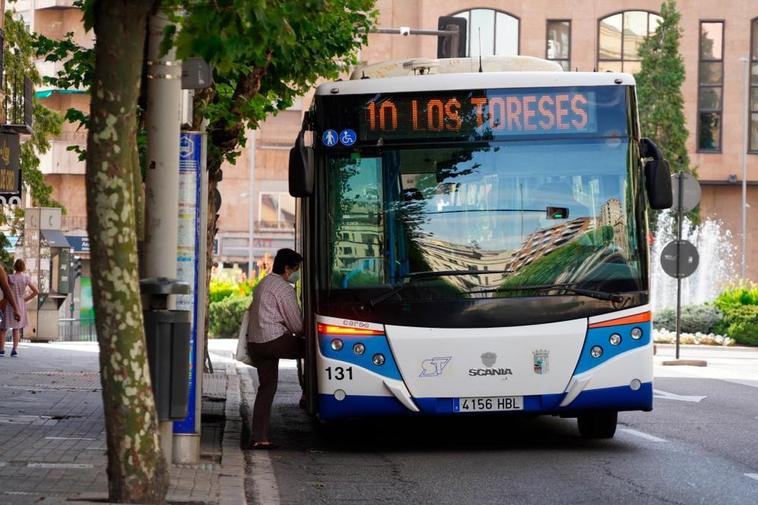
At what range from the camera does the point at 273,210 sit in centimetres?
8250

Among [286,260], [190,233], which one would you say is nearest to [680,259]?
[286,260]

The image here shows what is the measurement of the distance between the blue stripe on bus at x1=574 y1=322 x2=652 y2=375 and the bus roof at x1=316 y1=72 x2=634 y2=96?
203 cm

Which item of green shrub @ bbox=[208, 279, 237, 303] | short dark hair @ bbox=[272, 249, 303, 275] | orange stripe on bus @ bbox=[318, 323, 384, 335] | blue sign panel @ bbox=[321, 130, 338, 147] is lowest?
green shrub @ bbox=[208, 279, 237, 303]

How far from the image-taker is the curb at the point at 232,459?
9.46 metres

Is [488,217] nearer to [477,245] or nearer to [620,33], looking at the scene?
[477,245]

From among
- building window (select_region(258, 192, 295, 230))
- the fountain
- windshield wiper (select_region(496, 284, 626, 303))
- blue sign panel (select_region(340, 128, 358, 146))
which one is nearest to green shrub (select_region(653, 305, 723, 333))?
the fountain

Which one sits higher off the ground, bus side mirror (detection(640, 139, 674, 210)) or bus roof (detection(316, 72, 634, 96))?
bus roof (detection(316, 72, 634, 96))

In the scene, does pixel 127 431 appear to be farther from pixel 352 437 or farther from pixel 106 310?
pixel 352 437

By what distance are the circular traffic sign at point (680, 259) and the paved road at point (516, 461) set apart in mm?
10762

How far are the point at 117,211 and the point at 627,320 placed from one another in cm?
595

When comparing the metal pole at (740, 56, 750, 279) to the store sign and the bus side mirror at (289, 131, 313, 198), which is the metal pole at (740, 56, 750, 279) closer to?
the store sign

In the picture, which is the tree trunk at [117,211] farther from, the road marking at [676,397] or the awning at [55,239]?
the awning at [55,239]

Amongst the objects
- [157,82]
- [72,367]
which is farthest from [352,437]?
[72,367]

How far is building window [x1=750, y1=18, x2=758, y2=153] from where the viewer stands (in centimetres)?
7725
